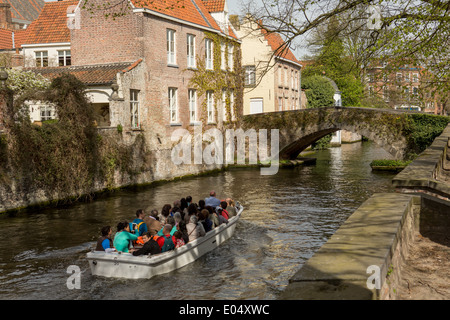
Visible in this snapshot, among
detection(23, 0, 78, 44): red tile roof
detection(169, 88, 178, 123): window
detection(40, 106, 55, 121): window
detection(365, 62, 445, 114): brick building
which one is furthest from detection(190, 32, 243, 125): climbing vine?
detection(365, 62, 445, 114): brick building

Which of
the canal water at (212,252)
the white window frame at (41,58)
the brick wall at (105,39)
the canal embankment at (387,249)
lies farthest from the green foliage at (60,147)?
the canal embankment at (387,249)

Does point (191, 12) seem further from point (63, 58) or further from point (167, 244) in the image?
point (167, 244)

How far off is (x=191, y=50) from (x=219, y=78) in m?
3.27

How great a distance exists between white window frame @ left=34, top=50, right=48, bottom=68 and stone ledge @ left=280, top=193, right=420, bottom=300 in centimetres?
2496

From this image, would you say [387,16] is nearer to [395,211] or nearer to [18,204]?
[395,211]

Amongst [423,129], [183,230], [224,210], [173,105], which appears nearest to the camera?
[183,230]

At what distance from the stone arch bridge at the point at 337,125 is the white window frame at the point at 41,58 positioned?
1294cm

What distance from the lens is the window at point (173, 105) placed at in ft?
80.3

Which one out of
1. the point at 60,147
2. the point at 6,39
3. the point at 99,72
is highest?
the point at 6,39

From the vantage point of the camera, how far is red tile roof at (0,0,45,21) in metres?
49.7

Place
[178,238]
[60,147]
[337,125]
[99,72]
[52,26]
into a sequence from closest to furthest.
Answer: [178,238] < [60,147] < [99,72] < [52,26] < [337,125]

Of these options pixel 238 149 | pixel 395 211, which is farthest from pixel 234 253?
pixel 238 149

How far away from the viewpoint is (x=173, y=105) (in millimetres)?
24797

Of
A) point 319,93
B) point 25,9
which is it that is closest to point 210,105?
point 319,93
